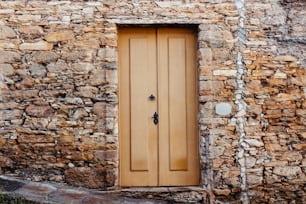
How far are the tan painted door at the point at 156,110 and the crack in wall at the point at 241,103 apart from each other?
21.2 inches

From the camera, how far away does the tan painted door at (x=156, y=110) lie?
5555 millimetres

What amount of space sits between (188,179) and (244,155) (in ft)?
2.50

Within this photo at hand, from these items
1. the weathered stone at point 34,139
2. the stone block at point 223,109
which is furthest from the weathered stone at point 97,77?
the stone block at point 223,109

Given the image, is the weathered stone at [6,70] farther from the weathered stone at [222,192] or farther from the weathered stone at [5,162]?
the weathered stone at [222,192]

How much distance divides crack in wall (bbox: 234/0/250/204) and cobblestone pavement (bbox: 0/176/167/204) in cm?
113

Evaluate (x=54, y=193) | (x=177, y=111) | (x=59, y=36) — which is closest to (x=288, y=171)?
(x=177, y=111)

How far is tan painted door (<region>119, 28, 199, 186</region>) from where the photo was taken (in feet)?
18.2

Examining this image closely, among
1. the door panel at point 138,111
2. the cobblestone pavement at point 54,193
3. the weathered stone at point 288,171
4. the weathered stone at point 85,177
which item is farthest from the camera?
the door panel at point 138,111

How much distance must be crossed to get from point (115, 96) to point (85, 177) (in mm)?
1046

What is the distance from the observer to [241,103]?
5473 mm

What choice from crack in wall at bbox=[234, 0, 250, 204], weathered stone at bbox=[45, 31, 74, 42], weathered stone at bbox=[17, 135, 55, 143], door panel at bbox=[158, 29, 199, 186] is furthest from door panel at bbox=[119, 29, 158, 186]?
crack in wall at bbox=[234, 0, 250, 204]

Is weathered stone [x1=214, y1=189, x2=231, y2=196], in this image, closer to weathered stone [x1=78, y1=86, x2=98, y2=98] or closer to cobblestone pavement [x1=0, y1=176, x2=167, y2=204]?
cobblestone pavement [x1=0, y1=176, x2=167, y2=204]

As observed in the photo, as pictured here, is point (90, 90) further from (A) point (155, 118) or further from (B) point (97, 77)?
(A) point (155, 118)

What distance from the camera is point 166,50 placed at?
561 cm
